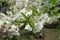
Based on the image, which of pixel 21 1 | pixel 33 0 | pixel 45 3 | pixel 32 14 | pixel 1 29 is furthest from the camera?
pixel 45 3

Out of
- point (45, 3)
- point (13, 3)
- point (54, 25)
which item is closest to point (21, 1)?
point (13, 3)

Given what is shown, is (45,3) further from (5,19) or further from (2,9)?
(5,19)

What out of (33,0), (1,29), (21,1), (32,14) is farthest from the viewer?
(33,0)

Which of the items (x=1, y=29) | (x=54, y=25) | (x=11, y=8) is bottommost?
(x=54, y=25)

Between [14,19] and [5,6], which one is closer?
[14,19]

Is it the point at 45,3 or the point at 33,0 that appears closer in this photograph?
the point at 33,0

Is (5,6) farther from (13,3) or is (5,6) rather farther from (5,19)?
(5,19)

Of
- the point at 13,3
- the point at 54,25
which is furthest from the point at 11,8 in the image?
the point at 54,25

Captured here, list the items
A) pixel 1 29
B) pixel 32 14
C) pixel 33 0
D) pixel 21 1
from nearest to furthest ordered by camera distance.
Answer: pixel 1 29, pixel 32 14, pixel 21 1, pixel 33 0

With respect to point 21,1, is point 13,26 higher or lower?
lower
